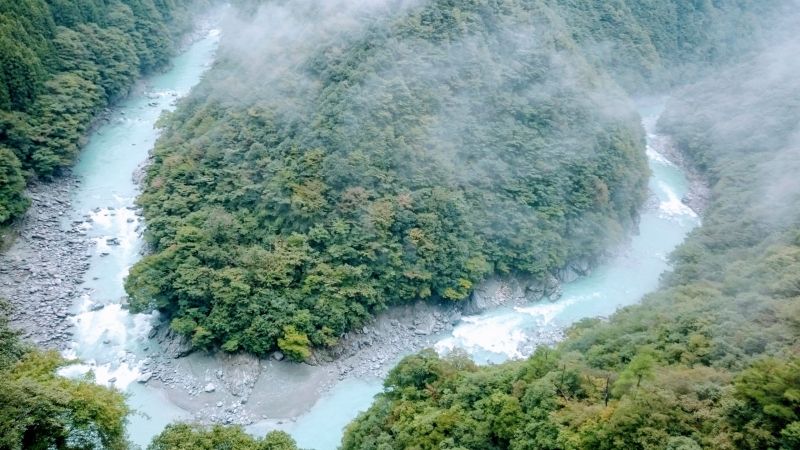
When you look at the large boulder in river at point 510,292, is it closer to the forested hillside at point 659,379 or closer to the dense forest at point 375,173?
the dense forest at point 375,173

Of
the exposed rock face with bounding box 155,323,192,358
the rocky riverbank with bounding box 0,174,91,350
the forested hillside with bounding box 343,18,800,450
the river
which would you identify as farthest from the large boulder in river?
the rocky riverbank with bounding box 0,174,91,350

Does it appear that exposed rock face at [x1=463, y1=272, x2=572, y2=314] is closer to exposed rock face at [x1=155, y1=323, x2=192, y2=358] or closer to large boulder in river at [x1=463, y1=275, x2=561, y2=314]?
large boulder in river at [x1=463, y1=275, x2=561, y2=314]

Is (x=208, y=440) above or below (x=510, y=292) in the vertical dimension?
above

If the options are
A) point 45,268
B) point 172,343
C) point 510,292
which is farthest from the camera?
point 510,292

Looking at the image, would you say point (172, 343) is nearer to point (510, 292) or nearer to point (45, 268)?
point (45, 268)

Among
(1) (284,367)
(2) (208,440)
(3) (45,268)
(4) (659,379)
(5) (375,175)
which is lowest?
(1) (284,367)

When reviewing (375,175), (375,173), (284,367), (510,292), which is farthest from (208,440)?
(510,292)
